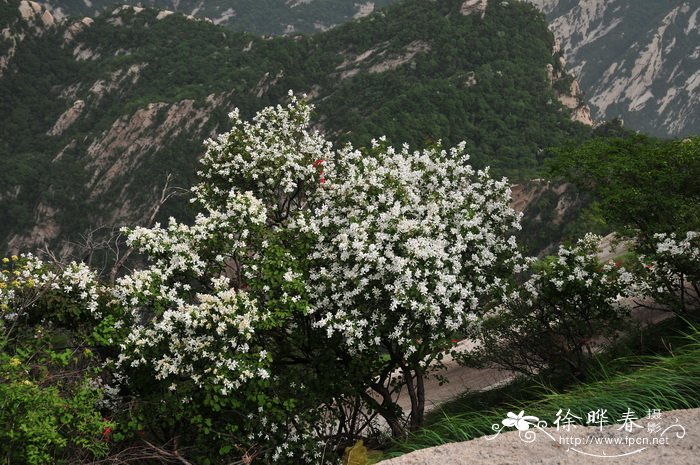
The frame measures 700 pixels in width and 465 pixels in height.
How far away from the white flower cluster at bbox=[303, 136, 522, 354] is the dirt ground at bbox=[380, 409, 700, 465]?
3.44m

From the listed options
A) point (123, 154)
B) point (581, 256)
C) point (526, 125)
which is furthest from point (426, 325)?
point (123, 154)

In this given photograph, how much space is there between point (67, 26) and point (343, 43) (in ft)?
322

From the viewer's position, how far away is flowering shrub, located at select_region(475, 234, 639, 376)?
592 inches

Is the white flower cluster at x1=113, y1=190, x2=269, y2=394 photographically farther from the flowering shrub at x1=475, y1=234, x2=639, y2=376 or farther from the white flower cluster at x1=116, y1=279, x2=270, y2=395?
the flowering shrub at x1=475, y1=234, x2=639, y2=376

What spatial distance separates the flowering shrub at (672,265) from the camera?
1394 centimetres

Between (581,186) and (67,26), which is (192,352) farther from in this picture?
(67,26)

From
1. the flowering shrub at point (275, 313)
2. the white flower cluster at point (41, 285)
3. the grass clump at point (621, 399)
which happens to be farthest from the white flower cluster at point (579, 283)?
the white flower cluster at point (41, 285)

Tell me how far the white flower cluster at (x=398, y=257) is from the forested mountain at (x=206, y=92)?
62.4 m

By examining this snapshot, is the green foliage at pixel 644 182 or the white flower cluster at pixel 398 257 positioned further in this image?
the green foliage at pixel 644 182

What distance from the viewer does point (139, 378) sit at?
13.2 metres

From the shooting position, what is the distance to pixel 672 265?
575 inches

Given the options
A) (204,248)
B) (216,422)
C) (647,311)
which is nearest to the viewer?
(216,422)

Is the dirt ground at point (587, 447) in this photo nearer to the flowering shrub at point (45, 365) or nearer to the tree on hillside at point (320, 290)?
the tree on hillside at point (320, 290)

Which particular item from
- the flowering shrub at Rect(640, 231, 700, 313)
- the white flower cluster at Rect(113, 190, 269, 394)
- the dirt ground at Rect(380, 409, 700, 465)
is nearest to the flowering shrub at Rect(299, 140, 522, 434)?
the white flower cluster at Rect(113, 190, 269, 394)
